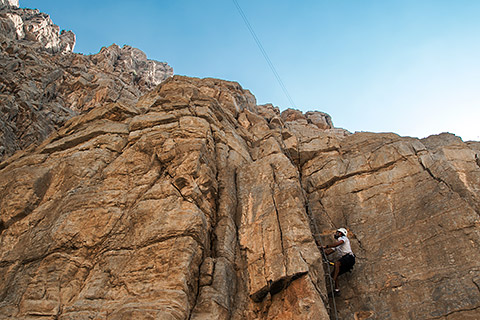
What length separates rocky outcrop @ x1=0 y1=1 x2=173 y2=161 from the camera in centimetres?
2966

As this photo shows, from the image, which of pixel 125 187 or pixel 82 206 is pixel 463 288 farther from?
pixel 82 206

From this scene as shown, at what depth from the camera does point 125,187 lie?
1333cm

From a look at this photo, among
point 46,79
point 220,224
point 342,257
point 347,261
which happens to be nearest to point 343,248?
point 342,257

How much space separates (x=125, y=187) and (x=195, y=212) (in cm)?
392

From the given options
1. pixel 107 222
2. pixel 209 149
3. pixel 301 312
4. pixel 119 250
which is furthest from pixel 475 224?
pixel 107 222

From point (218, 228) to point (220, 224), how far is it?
0.71ft

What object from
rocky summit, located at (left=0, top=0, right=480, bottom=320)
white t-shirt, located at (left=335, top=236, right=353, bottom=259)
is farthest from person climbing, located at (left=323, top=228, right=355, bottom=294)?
rocky summit, located at (left=0, top=0, right=480, bottom=320)

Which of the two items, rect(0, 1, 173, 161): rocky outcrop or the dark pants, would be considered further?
rect(0, 1, 173, 161): rocky outcrop

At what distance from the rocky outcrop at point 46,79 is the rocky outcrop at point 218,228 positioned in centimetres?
1502

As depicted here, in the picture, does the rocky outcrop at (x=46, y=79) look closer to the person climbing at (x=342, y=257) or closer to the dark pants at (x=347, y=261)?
the person climbing at (x=342, y=257)

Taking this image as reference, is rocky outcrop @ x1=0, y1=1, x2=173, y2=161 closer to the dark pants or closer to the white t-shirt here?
the white t-shirt

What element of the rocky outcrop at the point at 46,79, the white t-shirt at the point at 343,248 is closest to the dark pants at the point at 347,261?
the white t-shirt at the point at 343,248

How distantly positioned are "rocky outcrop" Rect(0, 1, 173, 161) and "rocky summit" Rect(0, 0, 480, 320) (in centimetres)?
1460

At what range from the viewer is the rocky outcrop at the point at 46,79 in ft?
97.3
